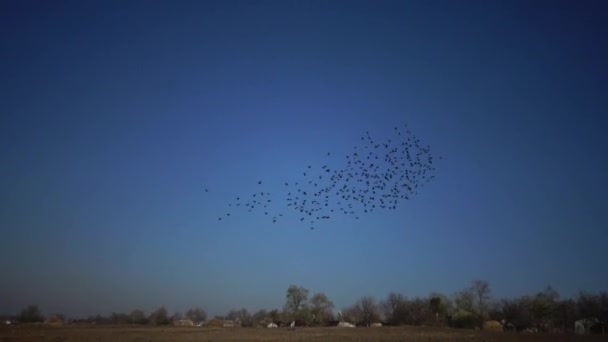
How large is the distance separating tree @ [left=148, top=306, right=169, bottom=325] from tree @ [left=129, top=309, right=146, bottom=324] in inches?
139

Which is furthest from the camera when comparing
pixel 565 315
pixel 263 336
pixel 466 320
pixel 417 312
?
pixel 417 312

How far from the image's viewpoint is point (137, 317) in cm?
18025

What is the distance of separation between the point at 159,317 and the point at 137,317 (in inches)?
489

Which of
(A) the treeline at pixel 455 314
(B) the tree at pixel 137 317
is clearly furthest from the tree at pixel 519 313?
(B) the tree at pixel 137 317

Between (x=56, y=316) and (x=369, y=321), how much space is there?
122759 mm

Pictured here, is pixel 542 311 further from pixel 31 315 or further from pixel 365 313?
pixel 31 315

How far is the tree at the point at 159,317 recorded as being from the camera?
565 ft

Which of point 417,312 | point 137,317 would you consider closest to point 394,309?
point 417,312

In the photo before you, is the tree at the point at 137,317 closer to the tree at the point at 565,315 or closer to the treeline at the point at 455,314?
the treeline at the point at 455,314

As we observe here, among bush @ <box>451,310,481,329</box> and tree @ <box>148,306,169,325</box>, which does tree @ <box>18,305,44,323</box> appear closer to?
tree @ <box>148,306,169,325</box>

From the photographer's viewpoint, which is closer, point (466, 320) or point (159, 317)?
point (466, 320)

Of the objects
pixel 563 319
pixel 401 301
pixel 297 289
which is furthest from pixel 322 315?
pixel 563 319

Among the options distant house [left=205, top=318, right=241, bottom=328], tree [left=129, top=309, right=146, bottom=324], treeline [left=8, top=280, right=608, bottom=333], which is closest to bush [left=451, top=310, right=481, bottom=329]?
treeline [left=8, top=280, right=608, bottom=333]

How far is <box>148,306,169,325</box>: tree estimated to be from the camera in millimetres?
172125
